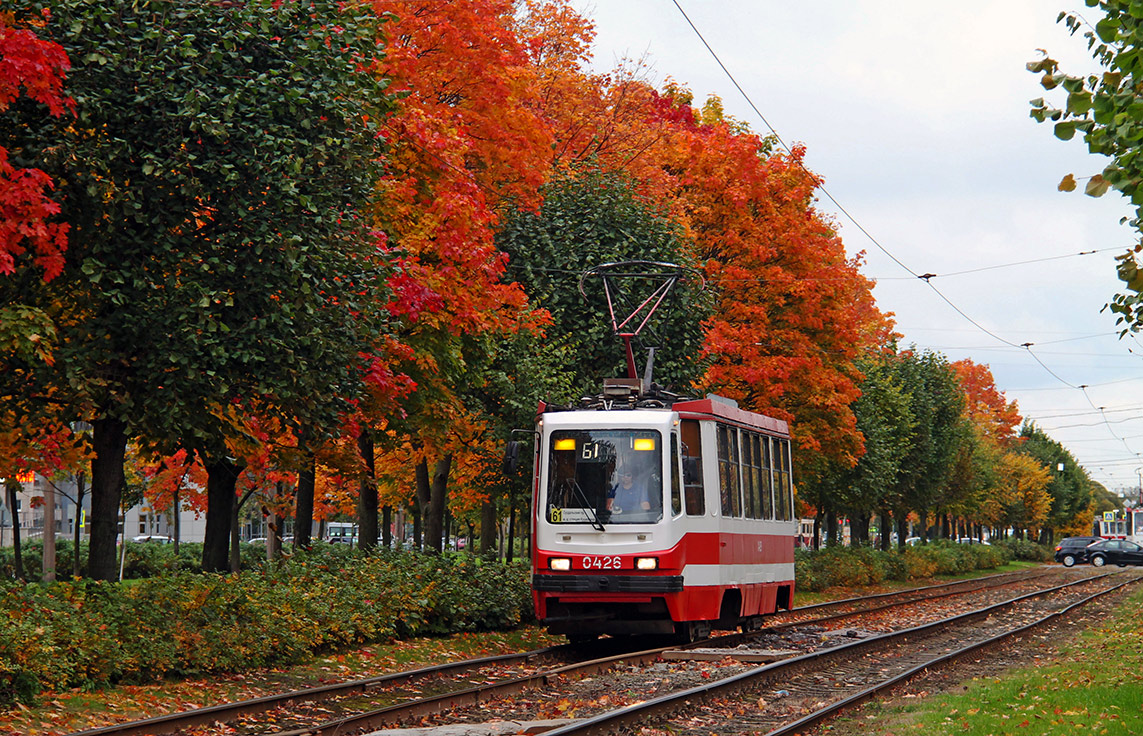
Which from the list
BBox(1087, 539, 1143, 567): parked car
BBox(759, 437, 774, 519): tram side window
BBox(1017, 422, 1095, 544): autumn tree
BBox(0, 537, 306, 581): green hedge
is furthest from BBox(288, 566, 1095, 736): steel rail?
BBox(1017, 422, 1095, 544): autumn tree

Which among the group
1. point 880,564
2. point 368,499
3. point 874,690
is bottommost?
point 874,690

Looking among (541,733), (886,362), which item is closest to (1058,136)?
(541,733)

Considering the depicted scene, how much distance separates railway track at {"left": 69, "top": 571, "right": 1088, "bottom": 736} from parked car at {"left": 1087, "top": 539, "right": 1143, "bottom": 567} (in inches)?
2385

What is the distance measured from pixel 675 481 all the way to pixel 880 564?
30.8 metres

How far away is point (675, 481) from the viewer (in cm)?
1789

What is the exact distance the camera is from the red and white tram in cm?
1761

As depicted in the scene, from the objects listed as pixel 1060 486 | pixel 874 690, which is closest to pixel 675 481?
pixel 874 690

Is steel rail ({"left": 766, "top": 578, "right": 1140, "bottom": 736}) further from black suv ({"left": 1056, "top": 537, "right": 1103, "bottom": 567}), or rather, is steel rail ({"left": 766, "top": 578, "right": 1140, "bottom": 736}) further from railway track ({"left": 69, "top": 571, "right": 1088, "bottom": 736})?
black suv ({"left": 1056, "top": 537, "right": 1103, "bottom": 567})

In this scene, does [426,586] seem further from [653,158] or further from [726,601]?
[653,158]

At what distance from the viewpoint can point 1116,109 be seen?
7.31 m

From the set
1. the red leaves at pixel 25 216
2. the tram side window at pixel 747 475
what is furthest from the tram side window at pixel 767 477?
the red leaves at pixel 25 216

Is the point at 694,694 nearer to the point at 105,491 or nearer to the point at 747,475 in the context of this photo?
the point at 105,491

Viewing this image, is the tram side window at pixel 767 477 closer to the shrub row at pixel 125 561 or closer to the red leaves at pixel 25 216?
the red leaves at pixel 25 216

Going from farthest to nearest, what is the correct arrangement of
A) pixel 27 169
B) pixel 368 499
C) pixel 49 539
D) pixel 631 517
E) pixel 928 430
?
pixel 928 430
pixel 49 539
pixel 368 499
pixel 631 517
pixel 27 169
